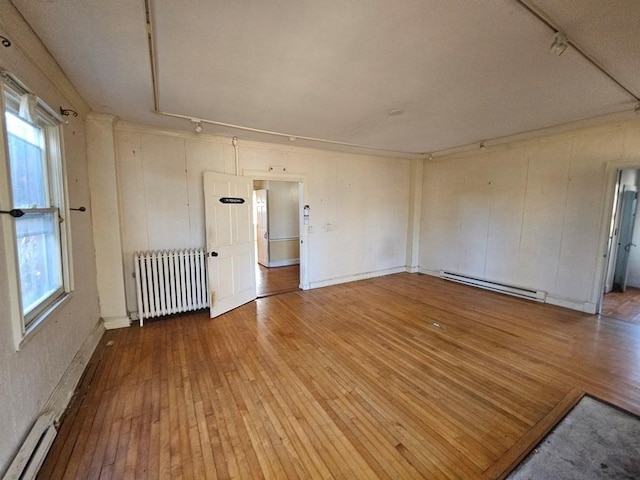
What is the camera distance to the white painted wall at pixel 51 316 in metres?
1.50

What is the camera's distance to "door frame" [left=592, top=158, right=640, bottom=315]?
3.80 meters

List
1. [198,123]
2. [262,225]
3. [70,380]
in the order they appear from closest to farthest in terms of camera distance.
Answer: [70,380] → [198,123] → [262,225]

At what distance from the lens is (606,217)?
390 centimetres

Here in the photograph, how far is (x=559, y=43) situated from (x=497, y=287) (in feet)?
14.6

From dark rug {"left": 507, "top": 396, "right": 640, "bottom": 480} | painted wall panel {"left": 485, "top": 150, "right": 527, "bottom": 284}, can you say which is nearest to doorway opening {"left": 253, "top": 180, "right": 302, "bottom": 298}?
painted wall panel {"left": 485, "top": 150, "right": 527, "bottom": 284}

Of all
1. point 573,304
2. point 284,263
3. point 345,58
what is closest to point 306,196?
point 284,263

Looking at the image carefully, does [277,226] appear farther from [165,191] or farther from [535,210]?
[535,210]

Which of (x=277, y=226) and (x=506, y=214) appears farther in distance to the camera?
(x=277, y=226)

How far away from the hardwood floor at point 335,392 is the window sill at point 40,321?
782 mm

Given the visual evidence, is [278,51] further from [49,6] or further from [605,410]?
[605,410]

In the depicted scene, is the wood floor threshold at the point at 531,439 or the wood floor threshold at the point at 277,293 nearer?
the wood floor threshold at the point at 531,439

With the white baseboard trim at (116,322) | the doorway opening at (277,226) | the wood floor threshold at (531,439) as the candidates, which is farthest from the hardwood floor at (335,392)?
the doorway opening at (277,226)

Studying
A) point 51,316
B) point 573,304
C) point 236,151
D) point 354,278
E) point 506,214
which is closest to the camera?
point 51,316

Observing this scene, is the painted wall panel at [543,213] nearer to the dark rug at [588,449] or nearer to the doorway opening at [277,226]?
the dark rug at [588,449]
